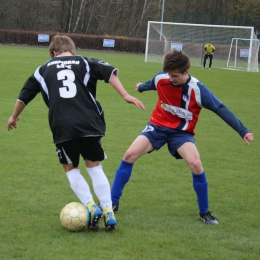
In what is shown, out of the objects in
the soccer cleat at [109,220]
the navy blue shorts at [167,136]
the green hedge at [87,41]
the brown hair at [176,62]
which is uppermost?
the brown hair at [176,62]

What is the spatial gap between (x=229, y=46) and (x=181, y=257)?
1136 inches

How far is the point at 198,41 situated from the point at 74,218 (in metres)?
29.1

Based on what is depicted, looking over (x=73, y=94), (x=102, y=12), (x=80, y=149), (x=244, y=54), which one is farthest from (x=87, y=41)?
(x=73, y=94)

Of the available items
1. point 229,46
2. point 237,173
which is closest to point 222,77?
point 229,46

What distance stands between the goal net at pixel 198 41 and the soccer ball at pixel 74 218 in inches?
1084

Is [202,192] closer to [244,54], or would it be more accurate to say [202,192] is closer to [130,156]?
[130,156]

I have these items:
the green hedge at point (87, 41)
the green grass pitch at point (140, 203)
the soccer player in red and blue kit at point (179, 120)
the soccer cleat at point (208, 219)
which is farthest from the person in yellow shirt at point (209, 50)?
the soccer cleat at point (208, 219)

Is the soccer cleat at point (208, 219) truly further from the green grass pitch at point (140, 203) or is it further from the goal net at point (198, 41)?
the goal net at point (198, 41)

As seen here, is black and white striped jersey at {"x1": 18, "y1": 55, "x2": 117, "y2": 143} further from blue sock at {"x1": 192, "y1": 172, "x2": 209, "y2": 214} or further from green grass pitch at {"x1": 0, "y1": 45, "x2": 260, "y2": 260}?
blue sock at {"x1": 192, "y1": 172, "x2": 209, "y2": 214}

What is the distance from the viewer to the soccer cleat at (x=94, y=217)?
447cm

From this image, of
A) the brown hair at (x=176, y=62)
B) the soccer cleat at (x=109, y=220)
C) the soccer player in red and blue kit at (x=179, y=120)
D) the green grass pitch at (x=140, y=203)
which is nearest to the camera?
the green grass pitch at (x=140, y=203)

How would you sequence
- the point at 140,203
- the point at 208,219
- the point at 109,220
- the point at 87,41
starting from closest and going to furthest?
the point at 109,220 < the point at 208,219 < the point at 140,203 < the point at 87,41

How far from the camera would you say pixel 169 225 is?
4.85 m

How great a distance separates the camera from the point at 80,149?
15.1ft
